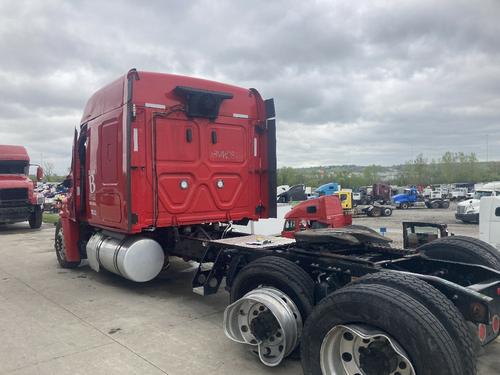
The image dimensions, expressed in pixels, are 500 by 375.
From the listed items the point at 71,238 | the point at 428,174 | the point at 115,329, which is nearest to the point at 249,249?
the point at 115,329

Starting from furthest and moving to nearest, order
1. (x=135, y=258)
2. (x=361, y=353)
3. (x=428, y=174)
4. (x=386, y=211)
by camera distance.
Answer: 1. (x=428, y=174)
2. (x=386, y=211)
3. (x=135, y=258)
4. (x=361, y=353)

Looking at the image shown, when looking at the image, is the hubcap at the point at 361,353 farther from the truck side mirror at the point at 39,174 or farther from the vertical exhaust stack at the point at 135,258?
the truck side mirror at the point at 39,174

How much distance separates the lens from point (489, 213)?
8703 mm

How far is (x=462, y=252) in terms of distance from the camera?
13.9 feet

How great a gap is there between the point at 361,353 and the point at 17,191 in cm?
1590

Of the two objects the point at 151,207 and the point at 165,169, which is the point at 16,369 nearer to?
the point at 151,207

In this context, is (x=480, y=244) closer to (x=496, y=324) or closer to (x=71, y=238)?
(x=496, y=324)

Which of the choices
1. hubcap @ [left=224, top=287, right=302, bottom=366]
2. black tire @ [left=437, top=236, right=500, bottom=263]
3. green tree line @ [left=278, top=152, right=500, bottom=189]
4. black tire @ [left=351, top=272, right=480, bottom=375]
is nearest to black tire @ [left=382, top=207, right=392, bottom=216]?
black tire @ [left=437, top=236, right=500, bottom=263]

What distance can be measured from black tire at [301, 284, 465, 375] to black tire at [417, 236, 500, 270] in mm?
1773

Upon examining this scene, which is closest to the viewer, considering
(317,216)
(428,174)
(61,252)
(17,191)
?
(61,252)

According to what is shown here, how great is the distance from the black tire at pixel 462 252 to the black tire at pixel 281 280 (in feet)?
4.93

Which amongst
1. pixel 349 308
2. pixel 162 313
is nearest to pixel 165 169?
pixel 162 313

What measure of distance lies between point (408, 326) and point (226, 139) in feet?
14.2

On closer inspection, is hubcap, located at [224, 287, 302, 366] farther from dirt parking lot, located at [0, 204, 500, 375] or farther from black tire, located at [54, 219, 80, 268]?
black tire, located at [54, 219, 80, 268]
